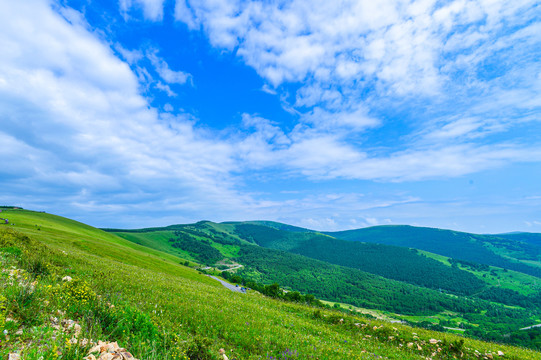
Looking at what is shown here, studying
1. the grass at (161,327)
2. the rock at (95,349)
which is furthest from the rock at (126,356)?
the rock at (95,349)

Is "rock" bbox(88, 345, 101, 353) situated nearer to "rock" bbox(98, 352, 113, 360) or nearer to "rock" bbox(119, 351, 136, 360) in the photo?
"rock" bbox(98, 352, 113, 360)

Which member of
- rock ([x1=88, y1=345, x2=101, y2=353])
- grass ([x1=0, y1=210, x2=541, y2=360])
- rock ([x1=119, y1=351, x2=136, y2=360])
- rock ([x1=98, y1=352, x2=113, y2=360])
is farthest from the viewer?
grass ([x1=0, y1=210, x2=541, y2=360])

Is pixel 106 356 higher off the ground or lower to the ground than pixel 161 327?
higher

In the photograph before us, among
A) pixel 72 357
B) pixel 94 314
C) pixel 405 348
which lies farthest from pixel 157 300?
pixel 405 348

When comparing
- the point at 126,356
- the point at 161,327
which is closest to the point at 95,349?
the point at 126,356

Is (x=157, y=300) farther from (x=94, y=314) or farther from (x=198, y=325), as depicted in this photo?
(x=94, y=314)

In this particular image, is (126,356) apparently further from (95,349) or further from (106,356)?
(95,349)

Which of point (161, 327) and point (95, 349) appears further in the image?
point (161, 327)

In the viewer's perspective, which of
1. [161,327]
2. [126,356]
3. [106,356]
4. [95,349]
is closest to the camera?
[106,356]

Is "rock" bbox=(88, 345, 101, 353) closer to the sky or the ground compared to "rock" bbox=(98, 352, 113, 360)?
closer to the sky

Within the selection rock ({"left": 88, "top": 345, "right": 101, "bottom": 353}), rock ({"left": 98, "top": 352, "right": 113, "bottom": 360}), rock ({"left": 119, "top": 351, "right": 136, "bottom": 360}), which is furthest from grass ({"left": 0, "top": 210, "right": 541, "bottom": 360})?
rock ({"left": 98, "top": 352, "right": 113, "bottom": 360})

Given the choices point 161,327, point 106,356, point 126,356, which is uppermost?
point 106,356

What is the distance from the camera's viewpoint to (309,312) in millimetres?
21344

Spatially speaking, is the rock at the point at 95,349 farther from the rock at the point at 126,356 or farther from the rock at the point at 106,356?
the rock at the point at 126,356
